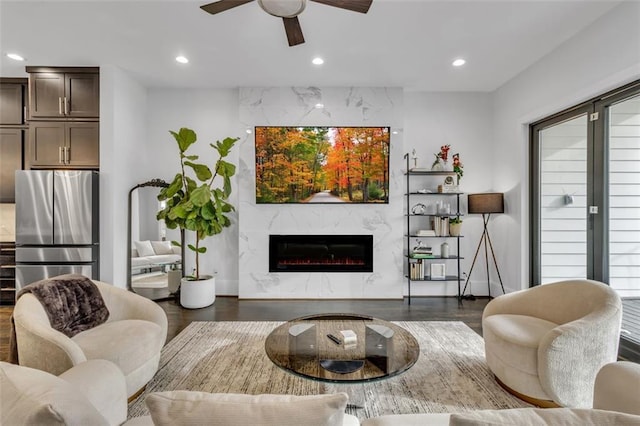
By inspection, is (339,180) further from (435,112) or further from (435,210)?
(435,112)

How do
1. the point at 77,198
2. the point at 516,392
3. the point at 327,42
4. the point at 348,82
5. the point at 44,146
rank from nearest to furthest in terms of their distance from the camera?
the point at 516,392, the point at 327,42, the point at 77,198, the point at 44,146, the point at 348,82

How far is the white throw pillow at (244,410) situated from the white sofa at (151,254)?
14.0 ft

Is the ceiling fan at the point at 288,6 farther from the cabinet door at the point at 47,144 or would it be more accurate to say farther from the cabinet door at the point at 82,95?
the cabinet door at the point at 47,144

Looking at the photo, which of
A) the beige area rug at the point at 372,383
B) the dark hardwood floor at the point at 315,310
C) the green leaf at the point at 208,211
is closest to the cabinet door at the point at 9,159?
the dark hardwood floor at the point at 315,310

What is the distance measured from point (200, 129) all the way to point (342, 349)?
13.3 feet

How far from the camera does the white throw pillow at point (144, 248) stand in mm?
4528

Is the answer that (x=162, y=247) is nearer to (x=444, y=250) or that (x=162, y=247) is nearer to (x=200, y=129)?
(x=200, y=129)

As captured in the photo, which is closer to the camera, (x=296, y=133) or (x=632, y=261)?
(x=632, y=261)

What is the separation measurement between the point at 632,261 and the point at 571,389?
1750mm

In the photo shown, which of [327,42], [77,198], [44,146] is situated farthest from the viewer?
[44,146]

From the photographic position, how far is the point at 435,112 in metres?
4.92

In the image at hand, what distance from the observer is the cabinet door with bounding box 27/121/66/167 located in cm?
413

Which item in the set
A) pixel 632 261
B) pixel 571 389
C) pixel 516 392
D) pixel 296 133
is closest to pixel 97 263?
pixel 296 133

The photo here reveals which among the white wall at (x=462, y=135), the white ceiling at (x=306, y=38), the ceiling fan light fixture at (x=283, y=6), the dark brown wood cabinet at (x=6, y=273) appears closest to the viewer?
the ceiling fan light fixture at (x=283, y=6)
